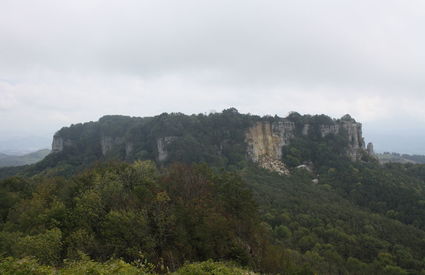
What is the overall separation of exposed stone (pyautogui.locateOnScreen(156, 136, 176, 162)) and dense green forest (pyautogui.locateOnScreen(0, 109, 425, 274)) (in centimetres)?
2785

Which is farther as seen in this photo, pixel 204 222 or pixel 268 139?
pixel 268 139

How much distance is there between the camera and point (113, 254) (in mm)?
20719

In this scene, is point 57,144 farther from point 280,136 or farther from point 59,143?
point 280,136

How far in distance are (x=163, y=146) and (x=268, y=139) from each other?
38197mm

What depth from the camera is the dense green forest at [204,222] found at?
68.4 ft

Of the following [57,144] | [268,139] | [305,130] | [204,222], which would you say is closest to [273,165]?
[268,139]

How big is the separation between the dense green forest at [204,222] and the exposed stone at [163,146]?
91.4 ft

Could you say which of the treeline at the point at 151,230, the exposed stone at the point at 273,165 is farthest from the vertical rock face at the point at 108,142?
the treeline at the point at 151,230

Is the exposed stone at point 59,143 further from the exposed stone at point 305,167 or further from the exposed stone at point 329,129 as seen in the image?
the exposed stone at point 329,129

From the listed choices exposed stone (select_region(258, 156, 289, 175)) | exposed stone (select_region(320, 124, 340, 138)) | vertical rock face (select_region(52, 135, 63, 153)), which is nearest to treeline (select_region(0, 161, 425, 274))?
exposed stone (select_region(258, 156, 289, 175))

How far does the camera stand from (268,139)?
111 metres

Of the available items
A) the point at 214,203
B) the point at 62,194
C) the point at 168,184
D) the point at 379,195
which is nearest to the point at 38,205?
the point at 62,194

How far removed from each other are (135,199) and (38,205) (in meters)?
8.60

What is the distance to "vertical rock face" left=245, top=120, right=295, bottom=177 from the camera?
349 ft
